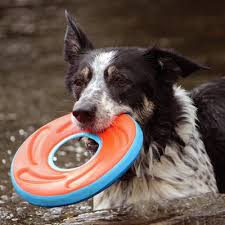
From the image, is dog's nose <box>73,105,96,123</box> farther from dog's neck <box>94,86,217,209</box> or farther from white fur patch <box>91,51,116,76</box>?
dog's neck <box>94,86,217,209</box>

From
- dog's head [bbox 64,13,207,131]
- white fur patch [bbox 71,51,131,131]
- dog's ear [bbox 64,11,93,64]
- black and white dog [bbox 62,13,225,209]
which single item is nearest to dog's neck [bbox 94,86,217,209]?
black and white dog [bbox 62,13,225,209]

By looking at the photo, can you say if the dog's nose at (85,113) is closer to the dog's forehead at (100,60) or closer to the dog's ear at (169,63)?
the dog's forehead at (100,60)

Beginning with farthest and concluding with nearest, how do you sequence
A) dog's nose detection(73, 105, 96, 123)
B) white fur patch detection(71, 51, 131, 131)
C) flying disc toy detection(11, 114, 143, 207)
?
white fur patch detection(71, 51, 131, 131)
dog's nose detection(73, 105, 96, 123)
flying disc toy detection(11, 114, 143, 207)

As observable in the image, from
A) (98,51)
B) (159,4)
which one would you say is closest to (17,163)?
(98,51)

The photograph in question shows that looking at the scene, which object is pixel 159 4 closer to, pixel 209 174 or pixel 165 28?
pixel 165 28

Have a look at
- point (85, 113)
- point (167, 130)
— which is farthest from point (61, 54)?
point (85, 113)

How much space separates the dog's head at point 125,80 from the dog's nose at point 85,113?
18 millimetres

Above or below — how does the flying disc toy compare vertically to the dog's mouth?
below

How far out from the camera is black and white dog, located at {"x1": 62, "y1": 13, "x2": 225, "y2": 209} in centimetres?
526

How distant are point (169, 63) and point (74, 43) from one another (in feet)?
3.02

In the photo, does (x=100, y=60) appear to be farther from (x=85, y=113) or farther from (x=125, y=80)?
(x=85, y=113)

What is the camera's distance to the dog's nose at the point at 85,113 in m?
4.93

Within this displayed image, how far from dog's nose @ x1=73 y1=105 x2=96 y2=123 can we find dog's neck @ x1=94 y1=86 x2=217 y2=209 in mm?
545

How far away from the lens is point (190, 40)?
495 inches
